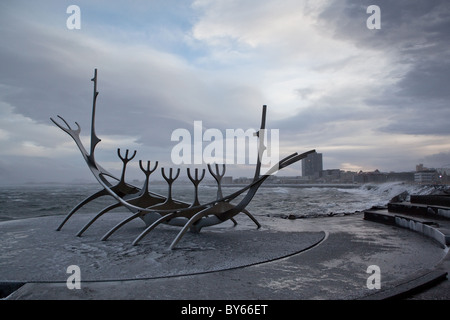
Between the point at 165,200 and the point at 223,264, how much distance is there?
489 cm

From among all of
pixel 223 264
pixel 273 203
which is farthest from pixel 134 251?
pixel 273 203

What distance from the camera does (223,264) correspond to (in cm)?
607

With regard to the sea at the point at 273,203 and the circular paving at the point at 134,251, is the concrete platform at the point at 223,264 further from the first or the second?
the sea at the point at 273,203

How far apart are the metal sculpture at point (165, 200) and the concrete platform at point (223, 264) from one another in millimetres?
494

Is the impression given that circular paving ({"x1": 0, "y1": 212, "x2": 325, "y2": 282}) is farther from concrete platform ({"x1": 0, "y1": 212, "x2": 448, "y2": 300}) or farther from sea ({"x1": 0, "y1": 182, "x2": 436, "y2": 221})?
sea ({"x1": 0, "y1": 182, "x2": 436, "y2": 221})

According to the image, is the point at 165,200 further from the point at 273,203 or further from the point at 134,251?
the point at 273,203

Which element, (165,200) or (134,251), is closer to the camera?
(134,251)

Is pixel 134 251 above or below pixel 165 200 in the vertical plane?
below

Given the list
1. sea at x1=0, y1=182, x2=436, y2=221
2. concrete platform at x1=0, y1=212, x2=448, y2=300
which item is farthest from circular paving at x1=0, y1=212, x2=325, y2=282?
sea at x1=0, y1=182, x2=436, y2=221

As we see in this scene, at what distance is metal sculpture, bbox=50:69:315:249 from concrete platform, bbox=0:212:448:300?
49cm

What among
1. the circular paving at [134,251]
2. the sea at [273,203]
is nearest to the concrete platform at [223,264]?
the circular paving at [134,251]

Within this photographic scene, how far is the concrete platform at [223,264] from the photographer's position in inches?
177
